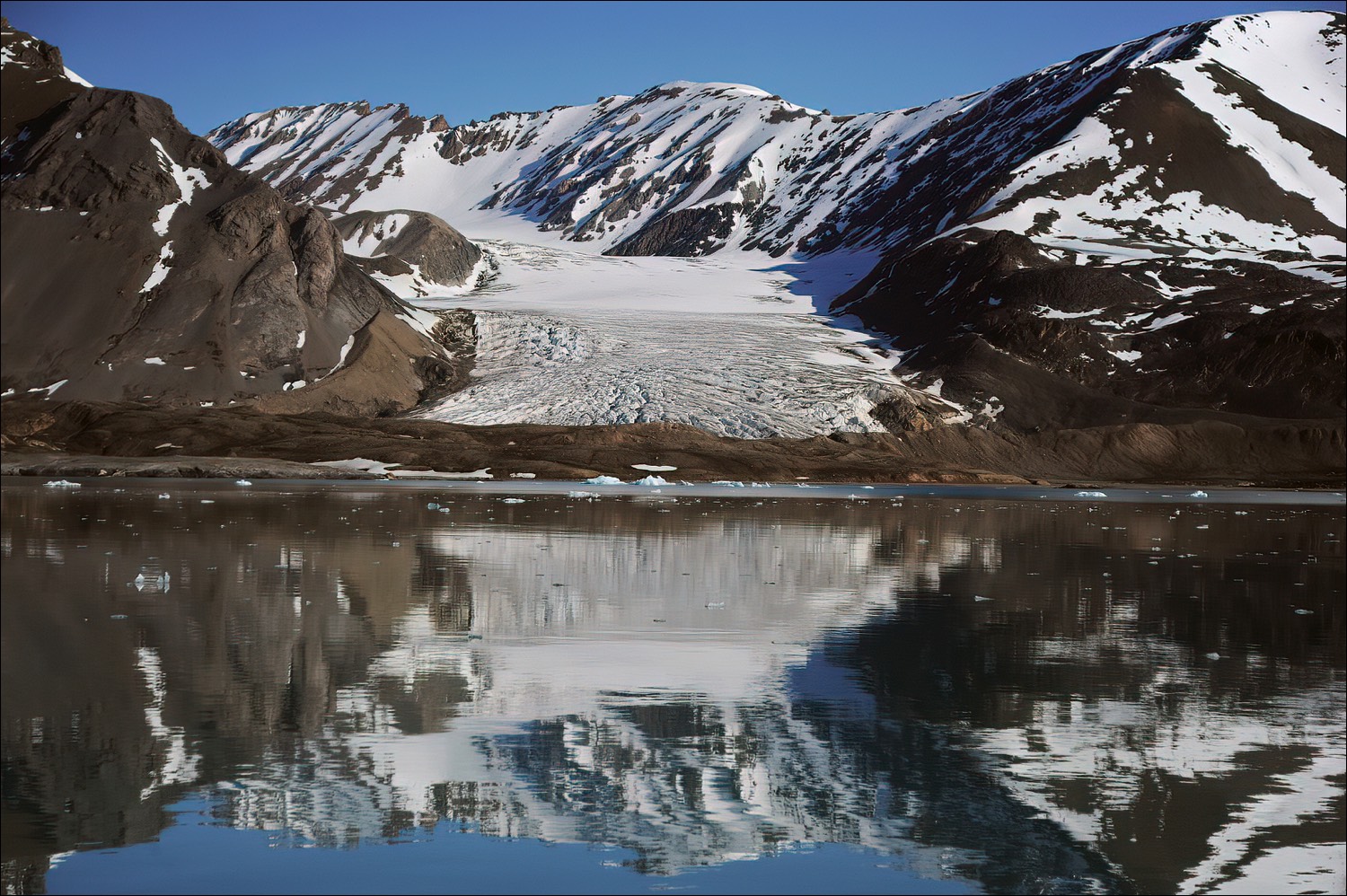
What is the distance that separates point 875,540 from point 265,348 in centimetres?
8309

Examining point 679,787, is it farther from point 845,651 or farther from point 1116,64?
point 1116,64

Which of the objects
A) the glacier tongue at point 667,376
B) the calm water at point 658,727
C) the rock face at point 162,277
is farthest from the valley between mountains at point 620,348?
the calm water at point 658,727

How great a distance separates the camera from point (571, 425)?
3917 inches

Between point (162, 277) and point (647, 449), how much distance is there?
4302cm

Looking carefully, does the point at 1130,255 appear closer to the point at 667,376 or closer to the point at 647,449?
the point at 667,376

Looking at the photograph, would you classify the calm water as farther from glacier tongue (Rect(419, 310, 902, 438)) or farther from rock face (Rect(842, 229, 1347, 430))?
rock face (Rect(842, 229, 1347, 430))

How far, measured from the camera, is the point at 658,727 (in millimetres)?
11234

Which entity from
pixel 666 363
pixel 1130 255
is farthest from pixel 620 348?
pixel 1130 255

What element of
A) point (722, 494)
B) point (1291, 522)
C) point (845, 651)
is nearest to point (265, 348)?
point (722, 494)

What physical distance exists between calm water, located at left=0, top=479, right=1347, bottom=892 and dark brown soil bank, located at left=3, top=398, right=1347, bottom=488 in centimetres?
5878

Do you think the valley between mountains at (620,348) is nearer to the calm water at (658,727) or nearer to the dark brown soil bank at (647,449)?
the dark brown soil bank at (647,449)

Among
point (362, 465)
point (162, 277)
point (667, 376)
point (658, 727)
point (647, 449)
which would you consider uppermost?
point (162, 277)

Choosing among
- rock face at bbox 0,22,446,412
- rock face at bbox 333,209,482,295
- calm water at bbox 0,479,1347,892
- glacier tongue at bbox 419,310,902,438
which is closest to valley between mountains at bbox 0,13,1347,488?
rock face at bbox 0,22,446,412

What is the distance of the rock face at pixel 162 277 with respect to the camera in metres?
99.8
